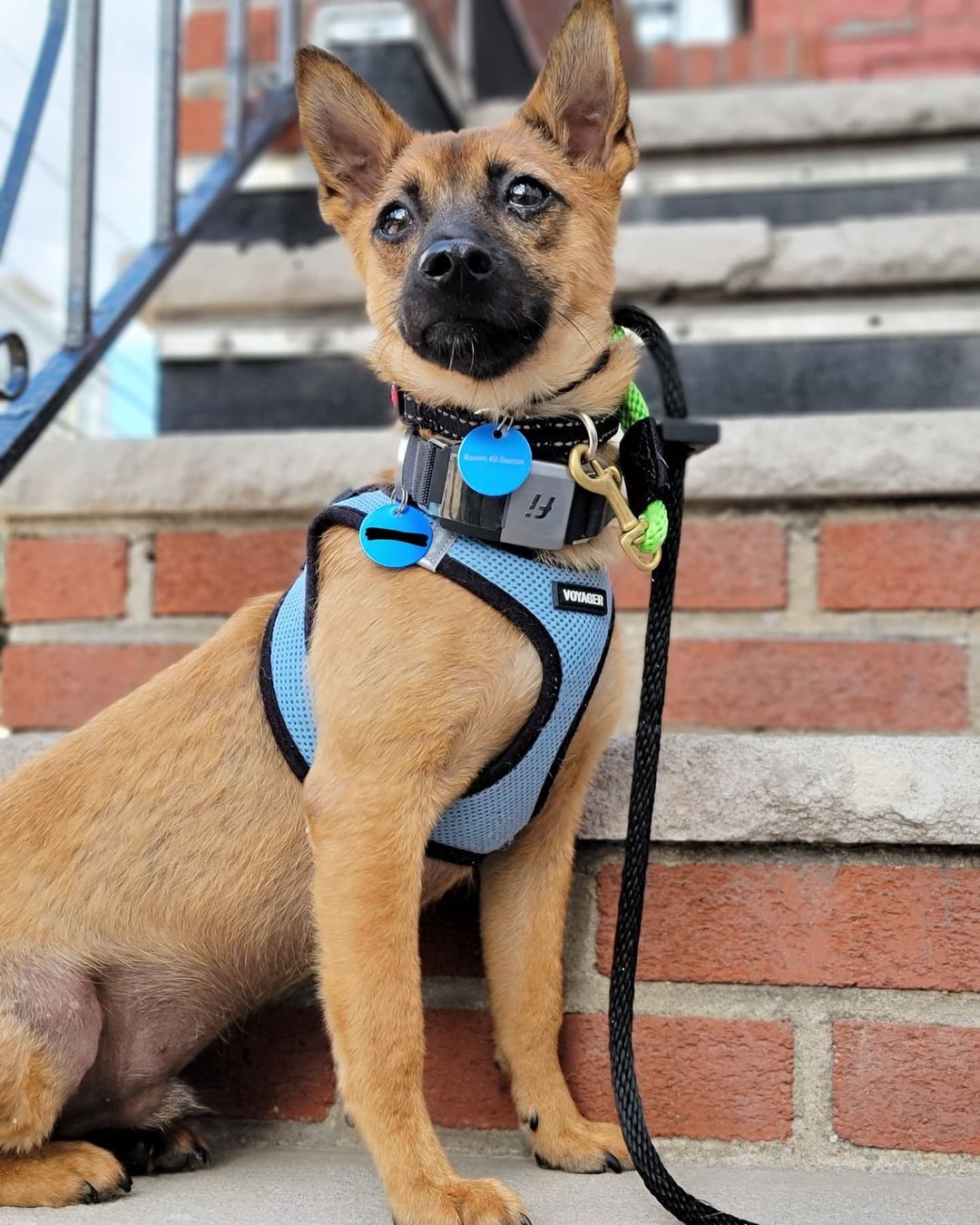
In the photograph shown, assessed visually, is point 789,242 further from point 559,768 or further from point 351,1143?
point 351,1143

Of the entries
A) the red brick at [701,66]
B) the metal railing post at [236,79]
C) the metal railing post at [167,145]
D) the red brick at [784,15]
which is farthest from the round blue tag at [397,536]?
the red brick at [784,15]

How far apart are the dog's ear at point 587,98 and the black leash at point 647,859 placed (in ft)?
1.11

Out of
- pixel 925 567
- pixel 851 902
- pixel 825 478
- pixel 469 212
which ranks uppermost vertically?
pixel 469 212

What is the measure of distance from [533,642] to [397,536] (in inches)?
7.3

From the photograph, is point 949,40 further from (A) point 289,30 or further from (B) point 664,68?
(A) point 289,30

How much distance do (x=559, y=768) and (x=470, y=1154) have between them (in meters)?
0.46

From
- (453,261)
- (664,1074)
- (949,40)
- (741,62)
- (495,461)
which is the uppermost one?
(949,40)

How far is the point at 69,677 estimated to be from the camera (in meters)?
2.08

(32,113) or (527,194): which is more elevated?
(32,113)

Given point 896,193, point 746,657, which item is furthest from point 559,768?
point 896,193

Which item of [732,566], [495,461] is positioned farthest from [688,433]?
[732,566]

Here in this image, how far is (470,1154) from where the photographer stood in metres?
1.45

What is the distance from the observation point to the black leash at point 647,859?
3.81 ft

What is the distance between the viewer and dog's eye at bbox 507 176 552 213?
159 cm
